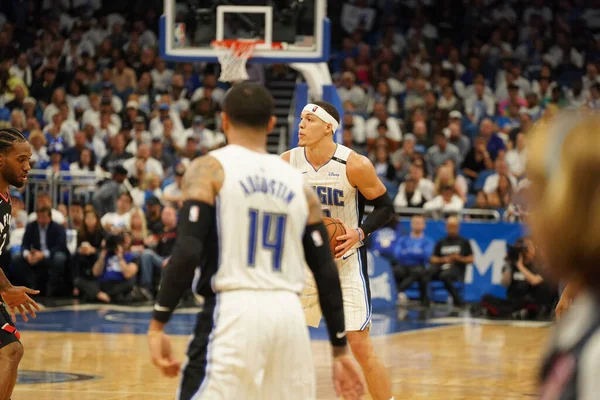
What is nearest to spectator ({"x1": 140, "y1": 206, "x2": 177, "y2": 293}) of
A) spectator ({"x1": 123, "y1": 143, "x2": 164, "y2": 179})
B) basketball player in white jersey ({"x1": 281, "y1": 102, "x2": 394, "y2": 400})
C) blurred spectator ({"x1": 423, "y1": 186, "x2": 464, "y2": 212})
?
spectator ({"x1": 123, "y1": 143, "x2": 164, "y2": 179})

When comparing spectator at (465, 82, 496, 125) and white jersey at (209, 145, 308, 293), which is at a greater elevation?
white jersey at (209, 145, 308, 293)

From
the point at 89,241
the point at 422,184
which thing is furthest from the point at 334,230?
the point at 422,184

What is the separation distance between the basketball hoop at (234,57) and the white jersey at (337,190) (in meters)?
6.46

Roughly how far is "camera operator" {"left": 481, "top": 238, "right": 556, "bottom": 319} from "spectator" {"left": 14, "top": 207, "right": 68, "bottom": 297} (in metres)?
7.44

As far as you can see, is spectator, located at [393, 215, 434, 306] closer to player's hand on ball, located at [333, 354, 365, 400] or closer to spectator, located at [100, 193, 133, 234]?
spectator, located at [100, 193, 133, 234]

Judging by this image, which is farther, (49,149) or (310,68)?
(49,149)

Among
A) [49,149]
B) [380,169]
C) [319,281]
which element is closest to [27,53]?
[49,149]

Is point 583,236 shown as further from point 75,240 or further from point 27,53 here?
point 27,53

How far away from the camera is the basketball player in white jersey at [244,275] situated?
4.34 metres

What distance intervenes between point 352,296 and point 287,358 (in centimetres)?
321

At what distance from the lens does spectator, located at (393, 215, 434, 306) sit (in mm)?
17531

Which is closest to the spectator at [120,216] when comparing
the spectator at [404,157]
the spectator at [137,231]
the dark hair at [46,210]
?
the spectator at [137,231]

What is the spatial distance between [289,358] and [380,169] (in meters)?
15.4

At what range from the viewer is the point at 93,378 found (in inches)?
393
